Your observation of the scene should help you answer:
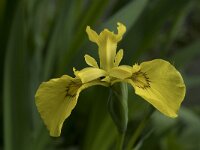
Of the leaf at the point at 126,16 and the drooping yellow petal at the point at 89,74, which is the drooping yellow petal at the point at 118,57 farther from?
the leaf at the point at 126,16

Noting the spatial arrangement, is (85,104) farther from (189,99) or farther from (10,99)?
(189,99)

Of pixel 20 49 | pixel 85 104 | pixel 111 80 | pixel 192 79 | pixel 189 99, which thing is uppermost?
pixel 20 49

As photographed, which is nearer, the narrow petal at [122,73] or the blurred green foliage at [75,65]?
the narrow petal at [122,73]

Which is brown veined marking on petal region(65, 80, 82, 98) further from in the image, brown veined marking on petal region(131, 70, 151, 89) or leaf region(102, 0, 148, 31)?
leaf region(102, 0, 148, 31)

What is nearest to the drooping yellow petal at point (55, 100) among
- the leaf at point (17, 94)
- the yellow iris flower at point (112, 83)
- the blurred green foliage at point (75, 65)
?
the yellow iris flower at point (112, 83)

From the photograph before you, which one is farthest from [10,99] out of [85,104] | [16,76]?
[85,104]

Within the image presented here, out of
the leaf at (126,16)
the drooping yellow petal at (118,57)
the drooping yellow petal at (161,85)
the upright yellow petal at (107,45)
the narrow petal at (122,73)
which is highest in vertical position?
the leaf at (126,16)

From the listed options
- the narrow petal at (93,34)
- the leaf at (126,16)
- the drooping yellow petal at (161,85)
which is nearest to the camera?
the drooping yellow petal at (161,85)
